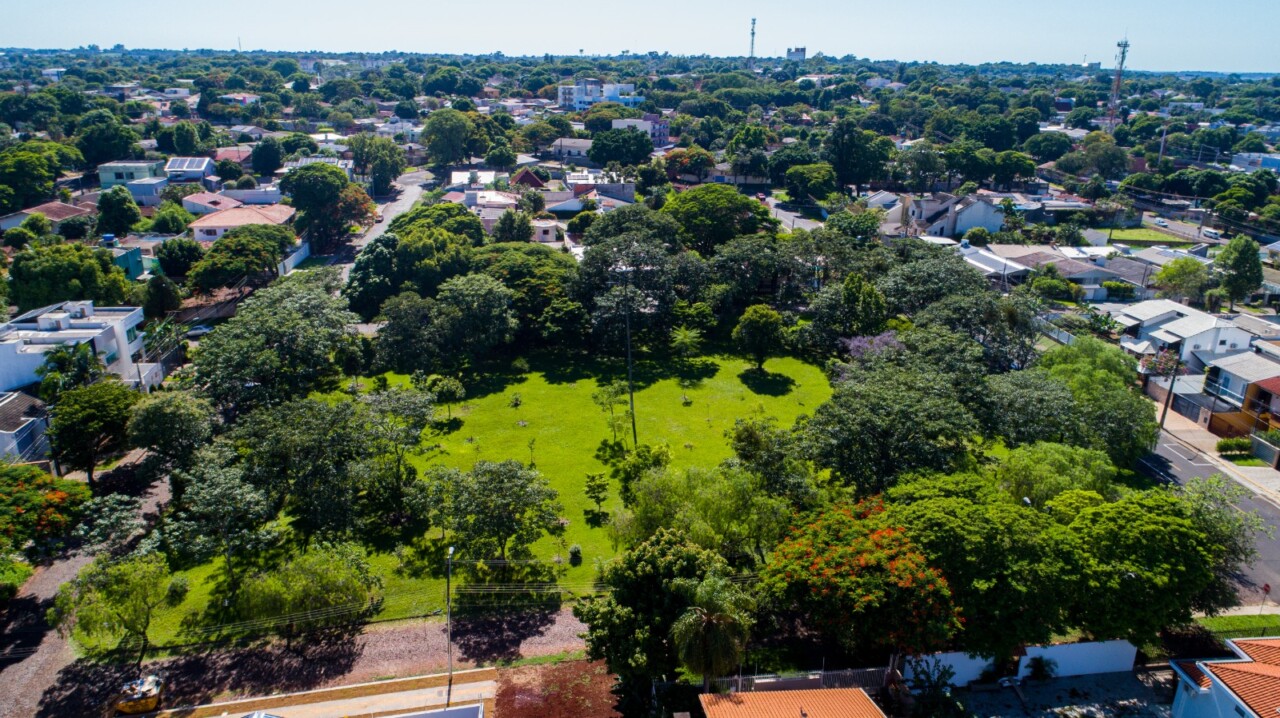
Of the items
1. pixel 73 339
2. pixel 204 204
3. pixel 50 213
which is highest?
pixel 204 204

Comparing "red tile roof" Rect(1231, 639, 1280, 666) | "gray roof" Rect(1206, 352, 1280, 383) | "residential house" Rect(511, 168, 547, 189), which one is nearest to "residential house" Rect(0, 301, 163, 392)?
"red tile roof" Rect(1231, 639, 1280, 666)

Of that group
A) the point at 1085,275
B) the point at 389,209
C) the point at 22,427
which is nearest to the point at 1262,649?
the point at 22,427

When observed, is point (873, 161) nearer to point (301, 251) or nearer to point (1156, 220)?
point (1156, 220)

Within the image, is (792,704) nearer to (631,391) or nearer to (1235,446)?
(631,391)

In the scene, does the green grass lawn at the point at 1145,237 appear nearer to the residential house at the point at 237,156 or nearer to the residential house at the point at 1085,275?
the residential house at the point at 1085,275

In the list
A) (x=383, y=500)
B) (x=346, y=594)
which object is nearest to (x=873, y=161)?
(x=383, y=500)

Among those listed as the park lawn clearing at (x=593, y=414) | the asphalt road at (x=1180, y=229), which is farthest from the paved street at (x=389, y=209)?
the asphalt road at (x=1180, y=229)
